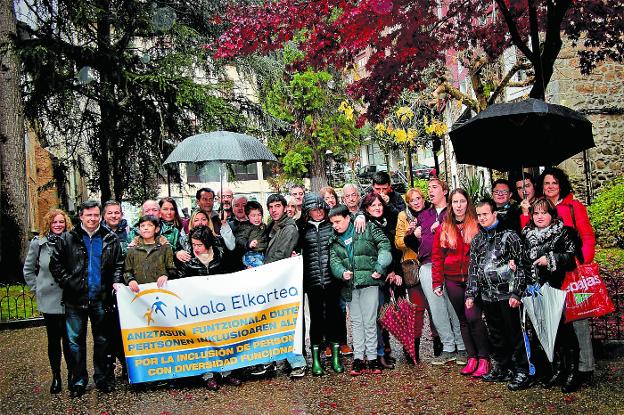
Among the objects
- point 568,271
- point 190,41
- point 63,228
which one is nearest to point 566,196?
point 568,271

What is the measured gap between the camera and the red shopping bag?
601 centimetres

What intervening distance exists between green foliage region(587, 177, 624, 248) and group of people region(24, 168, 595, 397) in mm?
7703

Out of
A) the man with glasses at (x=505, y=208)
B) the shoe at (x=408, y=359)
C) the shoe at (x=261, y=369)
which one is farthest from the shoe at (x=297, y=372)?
the man with glasses at (x=505, y=208)

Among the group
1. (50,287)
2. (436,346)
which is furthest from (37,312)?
(436,346)

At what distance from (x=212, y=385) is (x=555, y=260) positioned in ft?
11.7

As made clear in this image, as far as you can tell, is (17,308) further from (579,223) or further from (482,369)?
(579,223)

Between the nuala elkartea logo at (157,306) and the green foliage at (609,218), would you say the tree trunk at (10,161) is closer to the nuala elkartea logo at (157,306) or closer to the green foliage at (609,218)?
the nuala elkartea logo at (157,306)

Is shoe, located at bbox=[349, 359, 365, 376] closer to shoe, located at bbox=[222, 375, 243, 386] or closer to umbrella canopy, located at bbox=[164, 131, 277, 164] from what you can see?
shoe, located at bbox=[222, 375, 243, 386]

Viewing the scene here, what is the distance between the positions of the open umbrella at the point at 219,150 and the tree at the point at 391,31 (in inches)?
120

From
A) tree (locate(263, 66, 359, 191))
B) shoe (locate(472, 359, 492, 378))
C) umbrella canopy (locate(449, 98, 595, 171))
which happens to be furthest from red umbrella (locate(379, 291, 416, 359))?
tree (locate(263, 66, 359, 191))

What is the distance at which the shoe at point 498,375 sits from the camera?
6.51 meters

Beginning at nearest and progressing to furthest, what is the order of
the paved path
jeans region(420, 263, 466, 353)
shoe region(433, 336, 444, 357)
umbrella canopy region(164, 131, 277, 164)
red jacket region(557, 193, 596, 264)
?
the paved path
red jacket region(557, 193, 596, 264)
jeans region(420, 263, 466, 353)
shoe region(433, 336, 444, 357)
umbrella canopy region(164, 131, 277, 164)

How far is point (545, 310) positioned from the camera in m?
6.09

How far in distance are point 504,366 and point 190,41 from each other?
14776mm
